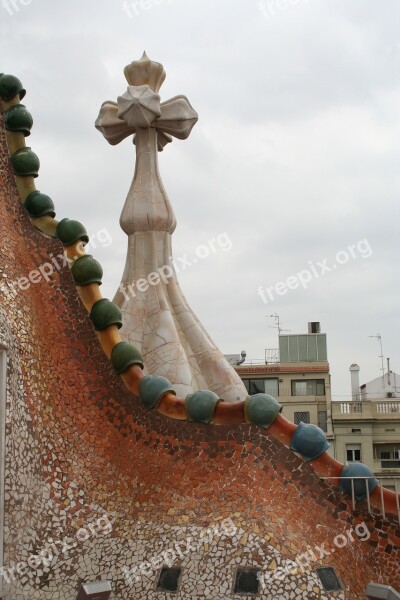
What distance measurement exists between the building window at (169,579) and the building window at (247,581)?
497 millimetres

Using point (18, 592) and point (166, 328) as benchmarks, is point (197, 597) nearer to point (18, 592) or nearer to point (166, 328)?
point (18, 592)

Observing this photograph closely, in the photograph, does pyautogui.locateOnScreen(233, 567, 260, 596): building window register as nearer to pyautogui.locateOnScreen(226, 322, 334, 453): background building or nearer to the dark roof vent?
the dark roof vent

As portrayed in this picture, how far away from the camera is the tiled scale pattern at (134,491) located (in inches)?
300

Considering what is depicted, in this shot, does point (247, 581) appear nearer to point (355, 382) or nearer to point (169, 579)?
point (169, 579)

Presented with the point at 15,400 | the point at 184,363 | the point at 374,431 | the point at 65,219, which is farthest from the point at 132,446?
the point at 374,431

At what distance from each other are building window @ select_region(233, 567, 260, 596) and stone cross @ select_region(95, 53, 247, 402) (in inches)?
171

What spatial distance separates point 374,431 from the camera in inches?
1270

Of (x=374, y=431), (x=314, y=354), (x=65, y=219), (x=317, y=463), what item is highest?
(x=314, y=354)

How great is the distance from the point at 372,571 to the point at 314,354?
26848 millimetres

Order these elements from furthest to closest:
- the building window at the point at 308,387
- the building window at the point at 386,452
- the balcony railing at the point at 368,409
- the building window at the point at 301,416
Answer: the building window at the point at 308,387
the building window at the point at 301,416
the balcony railing at the point at 368,409
the building window at the point at 386,452

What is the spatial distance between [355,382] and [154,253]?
24405mm

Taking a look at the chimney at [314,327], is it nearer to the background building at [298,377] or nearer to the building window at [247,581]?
the background building at [298,377]

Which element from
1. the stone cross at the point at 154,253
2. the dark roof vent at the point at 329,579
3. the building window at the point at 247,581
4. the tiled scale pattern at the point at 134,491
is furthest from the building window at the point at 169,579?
the stone cross at the point at 154,253

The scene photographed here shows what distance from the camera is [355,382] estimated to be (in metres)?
35.7
